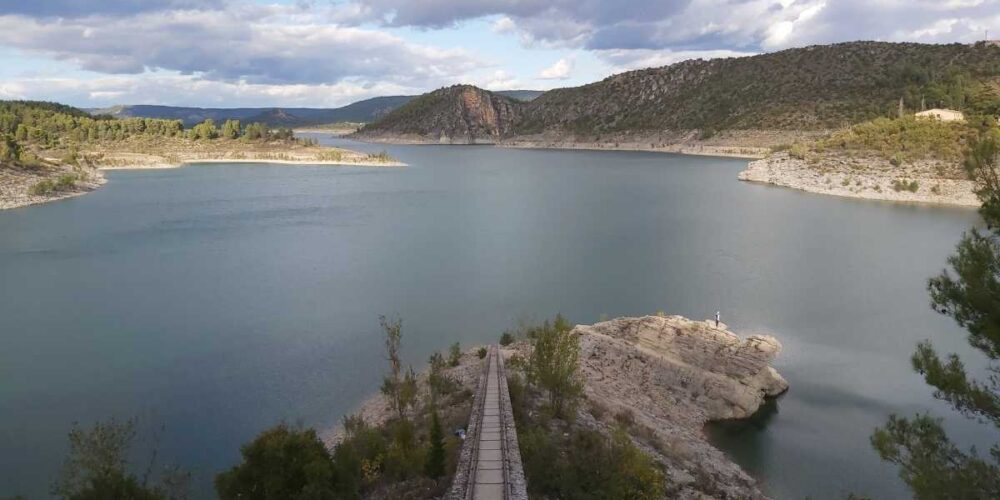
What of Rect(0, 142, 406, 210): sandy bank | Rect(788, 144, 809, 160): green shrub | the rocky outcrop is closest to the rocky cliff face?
the rocky outcrop

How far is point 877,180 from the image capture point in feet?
214

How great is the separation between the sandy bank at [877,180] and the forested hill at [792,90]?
18.0m

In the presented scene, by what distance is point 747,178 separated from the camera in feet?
267

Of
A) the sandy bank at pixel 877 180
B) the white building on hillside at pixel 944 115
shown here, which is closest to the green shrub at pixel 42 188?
the sandy bank at pixel 877 180

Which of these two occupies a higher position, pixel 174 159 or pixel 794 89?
pixel 794 89

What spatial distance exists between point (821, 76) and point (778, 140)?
74.3ft

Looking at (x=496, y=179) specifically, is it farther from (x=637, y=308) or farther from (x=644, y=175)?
(x=637, y=308)

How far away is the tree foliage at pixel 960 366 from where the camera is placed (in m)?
8.45

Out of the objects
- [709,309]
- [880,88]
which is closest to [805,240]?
[709,309]

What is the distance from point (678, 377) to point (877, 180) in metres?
56.6

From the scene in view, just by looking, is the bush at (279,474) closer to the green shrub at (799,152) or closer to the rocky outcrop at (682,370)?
the rocky outcrop at (682,370)

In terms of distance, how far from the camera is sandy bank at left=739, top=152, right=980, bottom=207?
2368 inches

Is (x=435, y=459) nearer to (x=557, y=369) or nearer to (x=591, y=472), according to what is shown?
(x=591, y=472)

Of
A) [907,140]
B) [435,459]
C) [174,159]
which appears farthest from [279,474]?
[174,159]
